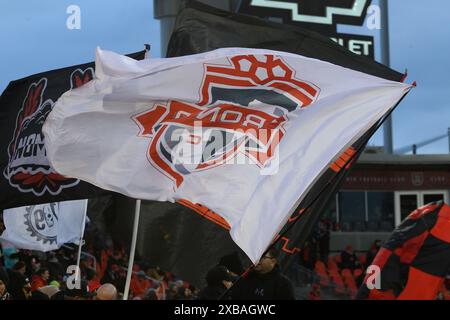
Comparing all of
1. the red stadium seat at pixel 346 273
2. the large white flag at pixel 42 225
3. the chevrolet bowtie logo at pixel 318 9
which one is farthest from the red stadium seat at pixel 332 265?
the large white flag at pixel 42 225

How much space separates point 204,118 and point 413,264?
2569 mm

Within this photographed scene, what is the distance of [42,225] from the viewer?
13.6 metres

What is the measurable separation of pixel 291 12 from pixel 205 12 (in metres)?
16.8

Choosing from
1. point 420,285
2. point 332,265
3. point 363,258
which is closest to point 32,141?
point 420,285

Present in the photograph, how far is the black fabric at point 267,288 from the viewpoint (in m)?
8.15

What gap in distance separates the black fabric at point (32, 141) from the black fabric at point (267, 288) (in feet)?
6.13

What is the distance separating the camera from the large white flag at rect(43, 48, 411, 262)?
23.7 ft

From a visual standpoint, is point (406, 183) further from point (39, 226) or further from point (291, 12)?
point (39, 226)

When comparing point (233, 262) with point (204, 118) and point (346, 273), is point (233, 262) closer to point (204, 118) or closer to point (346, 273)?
point (204, 118)

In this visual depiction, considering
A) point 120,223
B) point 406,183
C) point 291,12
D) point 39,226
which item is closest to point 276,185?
point 120,223

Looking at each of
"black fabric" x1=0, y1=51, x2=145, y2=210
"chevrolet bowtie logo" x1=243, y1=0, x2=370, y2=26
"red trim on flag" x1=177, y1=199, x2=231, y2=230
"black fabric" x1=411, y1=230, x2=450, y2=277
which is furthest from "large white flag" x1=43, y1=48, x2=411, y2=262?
"chevrolet bowtie logo" x1=243, y1=0, x2=370, y2=26

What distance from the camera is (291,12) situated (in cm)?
2491

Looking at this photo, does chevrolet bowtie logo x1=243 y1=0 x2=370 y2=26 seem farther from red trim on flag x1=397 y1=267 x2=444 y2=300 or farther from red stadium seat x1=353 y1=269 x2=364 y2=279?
red trim on flag x1=397 y1=267 x2=444 y2=300

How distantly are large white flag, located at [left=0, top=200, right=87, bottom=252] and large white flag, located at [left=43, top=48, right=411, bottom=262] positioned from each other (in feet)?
19.4
